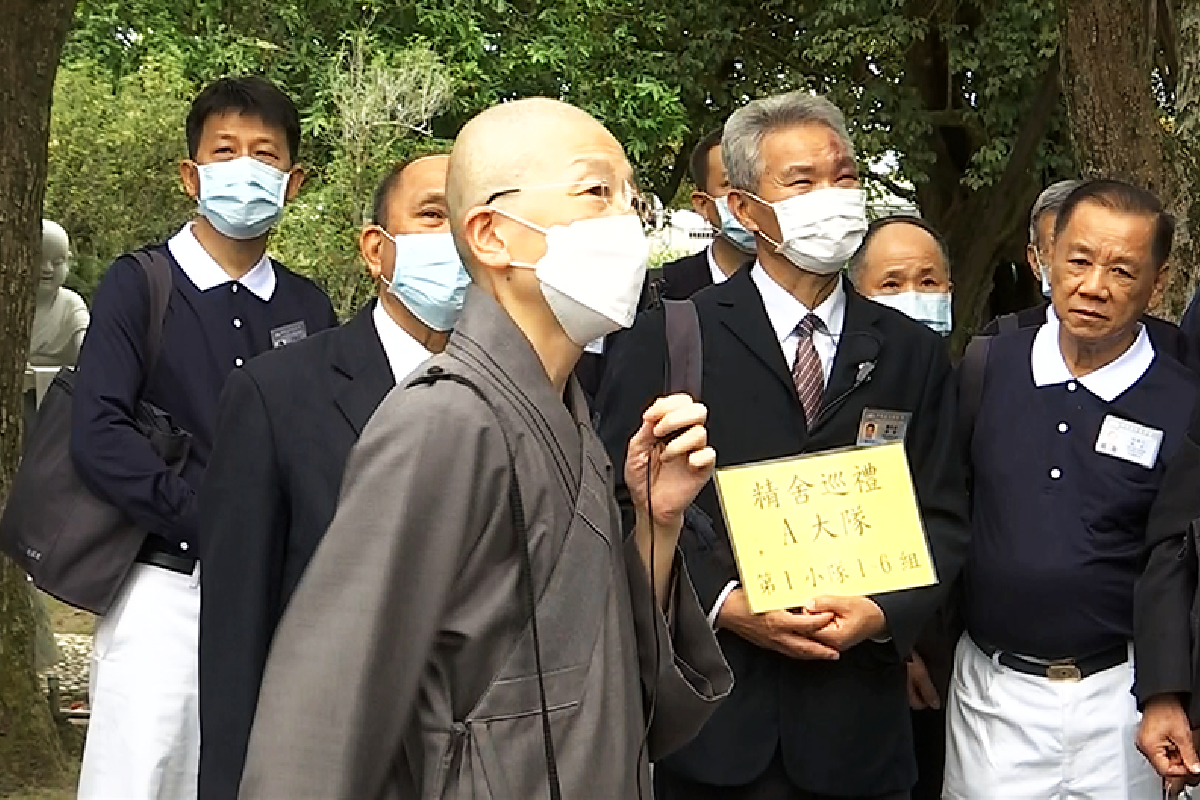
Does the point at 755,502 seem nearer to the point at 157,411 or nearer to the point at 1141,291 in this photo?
the point at 1141,291

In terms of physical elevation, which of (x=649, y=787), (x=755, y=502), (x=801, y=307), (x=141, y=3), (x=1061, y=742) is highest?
(x=141, y=3)

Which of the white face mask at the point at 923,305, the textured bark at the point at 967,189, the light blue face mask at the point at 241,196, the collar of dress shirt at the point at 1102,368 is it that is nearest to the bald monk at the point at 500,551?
the collar of dress shirt at the point at 1102,368

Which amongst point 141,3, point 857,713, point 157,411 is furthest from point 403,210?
point 141,3

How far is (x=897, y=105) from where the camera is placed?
16.4 metres

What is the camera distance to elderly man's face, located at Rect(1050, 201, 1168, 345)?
12.9 feet

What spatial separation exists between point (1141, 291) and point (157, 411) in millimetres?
2318

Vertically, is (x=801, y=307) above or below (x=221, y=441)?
above

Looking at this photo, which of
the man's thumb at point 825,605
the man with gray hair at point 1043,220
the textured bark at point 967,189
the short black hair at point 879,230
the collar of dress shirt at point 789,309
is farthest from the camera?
the textured bark at point 967,189

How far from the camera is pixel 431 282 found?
12.4 feet

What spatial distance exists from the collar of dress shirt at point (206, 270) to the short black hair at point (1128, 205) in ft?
6.42

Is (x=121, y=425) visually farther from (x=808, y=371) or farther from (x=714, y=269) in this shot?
(x=714, y=269)

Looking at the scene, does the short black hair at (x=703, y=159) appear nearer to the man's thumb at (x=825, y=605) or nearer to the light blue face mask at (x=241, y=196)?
the light blue face mask at (x=241, y=196)

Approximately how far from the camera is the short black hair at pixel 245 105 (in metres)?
4.67

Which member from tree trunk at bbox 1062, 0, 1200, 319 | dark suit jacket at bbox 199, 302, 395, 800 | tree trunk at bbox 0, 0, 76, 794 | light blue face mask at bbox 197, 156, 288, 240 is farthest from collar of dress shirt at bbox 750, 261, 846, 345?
tree trunk at bbox 1062, 0, 1200, 319
